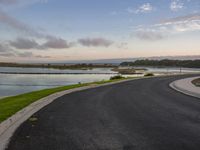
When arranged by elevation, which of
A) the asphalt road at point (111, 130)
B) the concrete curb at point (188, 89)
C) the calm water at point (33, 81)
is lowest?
the calm water at point (33, 81)

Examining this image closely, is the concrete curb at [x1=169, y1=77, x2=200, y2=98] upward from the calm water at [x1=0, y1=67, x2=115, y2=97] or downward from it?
upward

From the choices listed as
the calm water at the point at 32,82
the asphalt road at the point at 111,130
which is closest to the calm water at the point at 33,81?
the calm water at the point at 32,82

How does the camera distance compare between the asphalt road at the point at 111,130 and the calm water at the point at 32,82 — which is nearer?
the asphalt road at the point at 111,130

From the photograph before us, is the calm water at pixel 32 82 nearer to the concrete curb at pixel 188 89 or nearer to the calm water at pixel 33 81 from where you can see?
the calm water at pixel 33 81

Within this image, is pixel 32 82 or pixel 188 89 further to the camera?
pixel 32 82

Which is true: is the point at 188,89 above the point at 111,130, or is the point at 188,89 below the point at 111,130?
below

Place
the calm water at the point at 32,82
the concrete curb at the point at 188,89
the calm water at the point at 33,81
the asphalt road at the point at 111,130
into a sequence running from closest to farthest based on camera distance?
the asphalt road at the point at 111,130
the concrete curb at the point at 188,89
the calm water at the point at 32,82
the calm water at the point at 33,81

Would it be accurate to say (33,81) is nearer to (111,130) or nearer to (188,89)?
(188,89)

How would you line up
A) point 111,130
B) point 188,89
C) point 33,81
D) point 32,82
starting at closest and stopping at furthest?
point 111,130
point 188,89
point 32,82
point 33,81

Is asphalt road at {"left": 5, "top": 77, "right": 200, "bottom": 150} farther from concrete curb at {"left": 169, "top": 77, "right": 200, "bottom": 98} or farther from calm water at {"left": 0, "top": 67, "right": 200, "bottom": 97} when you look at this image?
calm water at {"left": 0, "top": 67, "right": 200, "bottom": 97}

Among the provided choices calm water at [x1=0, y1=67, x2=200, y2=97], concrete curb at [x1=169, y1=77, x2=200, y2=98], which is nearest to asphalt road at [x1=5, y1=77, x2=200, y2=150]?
concrete curb at [x1=169, y1=77, x2=200, y2=98]

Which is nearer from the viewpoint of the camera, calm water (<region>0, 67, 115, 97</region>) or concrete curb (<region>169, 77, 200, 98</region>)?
concrete curb (<region>169, 77, 200, 98</region>)

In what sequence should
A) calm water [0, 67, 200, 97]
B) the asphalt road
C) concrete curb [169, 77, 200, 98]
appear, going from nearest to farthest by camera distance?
1. the asphalt road
2. concrete curb [169, 77, 200, 98]
3. calm water [0, 67, 200, 97]

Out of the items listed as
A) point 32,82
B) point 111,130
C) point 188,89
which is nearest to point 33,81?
point 32,82
